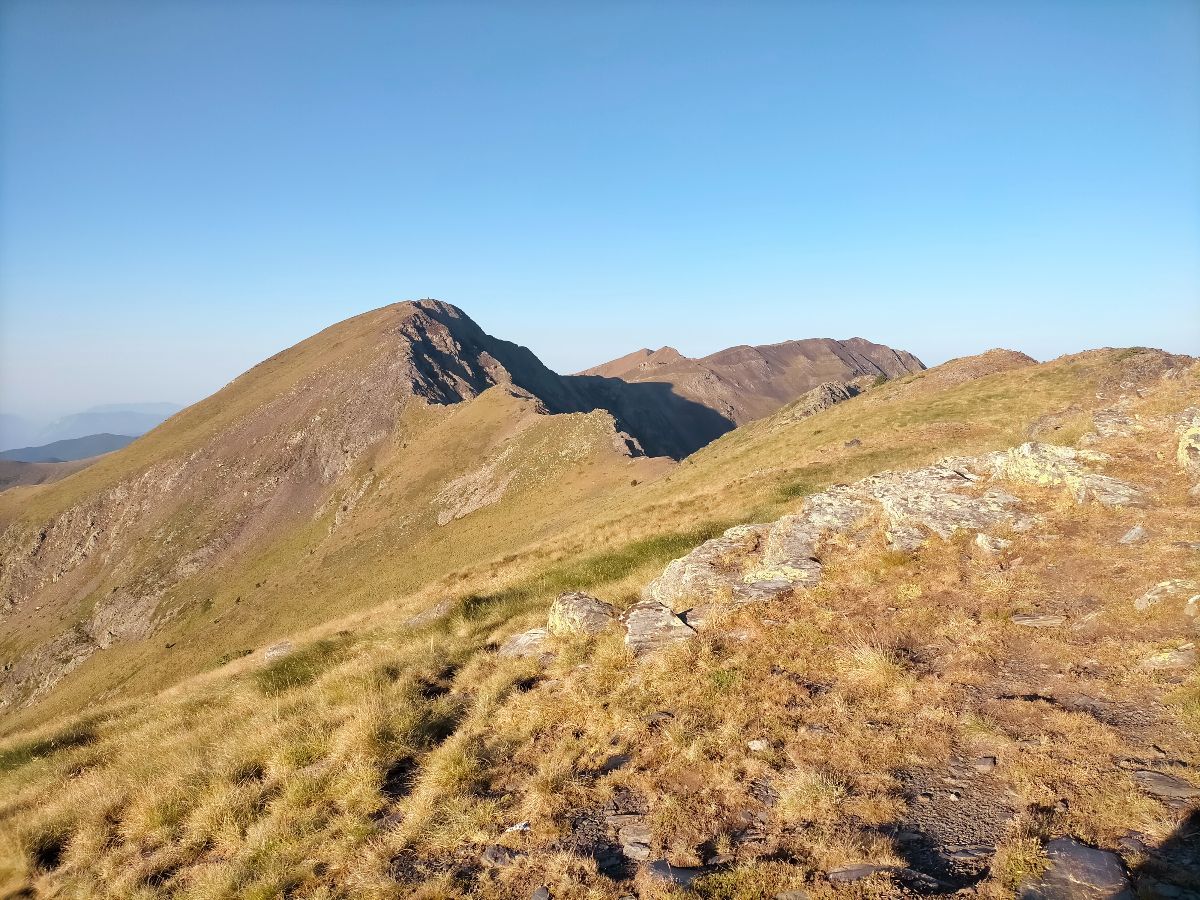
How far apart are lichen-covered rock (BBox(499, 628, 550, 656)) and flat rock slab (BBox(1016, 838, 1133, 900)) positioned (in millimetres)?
9519

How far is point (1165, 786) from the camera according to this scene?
6.49m

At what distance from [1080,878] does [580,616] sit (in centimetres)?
977

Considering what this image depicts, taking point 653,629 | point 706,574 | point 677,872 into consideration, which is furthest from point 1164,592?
point 677,872

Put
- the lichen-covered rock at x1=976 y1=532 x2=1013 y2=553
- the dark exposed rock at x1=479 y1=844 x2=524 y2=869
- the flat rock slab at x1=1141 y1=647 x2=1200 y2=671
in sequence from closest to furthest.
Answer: the dark exposed rock at x1=479 y1=844 x2=524 y2=869 < the flat rock slab at x1=1141 y1=647 x2=1200 y2=671 < the lichen-covered rock at x1=976 y1=532 x2=1013 y2=553

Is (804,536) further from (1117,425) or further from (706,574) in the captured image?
(1117,425)

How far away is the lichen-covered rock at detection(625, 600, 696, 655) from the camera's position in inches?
478

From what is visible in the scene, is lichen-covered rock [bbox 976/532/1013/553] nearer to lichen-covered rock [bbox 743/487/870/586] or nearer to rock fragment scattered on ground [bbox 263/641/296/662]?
lichen-covered rock [bbox 743/487/870/586]

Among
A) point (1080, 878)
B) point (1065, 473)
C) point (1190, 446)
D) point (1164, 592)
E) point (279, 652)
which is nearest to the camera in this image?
point (1080, 878)

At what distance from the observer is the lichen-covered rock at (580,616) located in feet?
44.7

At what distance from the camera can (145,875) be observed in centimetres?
823

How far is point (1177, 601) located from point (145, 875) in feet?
55.2

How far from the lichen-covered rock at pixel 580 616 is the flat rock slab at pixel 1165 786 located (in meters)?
9.21

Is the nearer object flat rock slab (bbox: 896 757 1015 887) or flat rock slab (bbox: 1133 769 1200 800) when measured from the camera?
flat rock slab (bbox: 896 757 1015 887)

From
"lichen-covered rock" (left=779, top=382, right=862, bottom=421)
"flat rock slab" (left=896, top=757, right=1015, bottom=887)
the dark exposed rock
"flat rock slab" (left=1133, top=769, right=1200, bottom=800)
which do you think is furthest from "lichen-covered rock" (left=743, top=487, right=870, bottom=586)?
"lichen-covered rock" (left=779, top=382, right=862, bottom=421)
